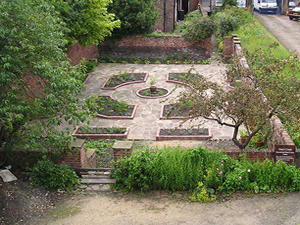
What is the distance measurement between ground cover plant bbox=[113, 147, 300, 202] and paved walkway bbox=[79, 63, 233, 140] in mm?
1340

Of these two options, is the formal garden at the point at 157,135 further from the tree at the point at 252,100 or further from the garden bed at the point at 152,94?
the garden bed at the point at 152,94

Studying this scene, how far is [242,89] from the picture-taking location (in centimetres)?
1057

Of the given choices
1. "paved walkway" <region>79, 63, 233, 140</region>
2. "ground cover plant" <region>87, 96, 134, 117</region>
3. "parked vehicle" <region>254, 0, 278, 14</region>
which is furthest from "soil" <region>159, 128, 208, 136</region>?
"parked vehicle" <region>254, 0, 278, 14</region>

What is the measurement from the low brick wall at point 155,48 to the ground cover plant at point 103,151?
451 inches

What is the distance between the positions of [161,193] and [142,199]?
20.2 inches

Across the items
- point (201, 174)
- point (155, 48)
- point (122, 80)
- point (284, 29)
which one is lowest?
point (122, 80)

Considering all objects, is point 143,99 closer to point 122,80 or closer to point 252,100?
point 122,80

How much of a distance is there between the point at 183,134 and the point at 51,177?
507cm

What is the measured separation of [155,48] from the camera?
2494 cm

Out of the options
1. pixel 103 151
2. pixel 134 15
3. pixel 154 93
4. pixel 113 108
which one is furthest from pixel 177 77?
pixel 103 151

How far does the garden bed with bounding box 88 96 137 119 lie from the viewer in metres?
16.0

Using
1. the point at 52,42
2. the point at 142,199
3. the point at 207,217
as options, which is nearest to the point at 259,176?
the point at 207,217

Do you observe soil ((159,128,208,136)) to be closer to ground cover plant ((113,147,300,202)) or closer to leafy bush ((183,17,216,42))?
ground cover plant ((113,147,300,202))

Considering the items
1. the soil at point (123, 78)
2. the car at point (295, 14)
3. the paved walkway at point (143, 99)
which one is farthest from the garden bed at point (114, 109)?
the car at point (295, 14)
